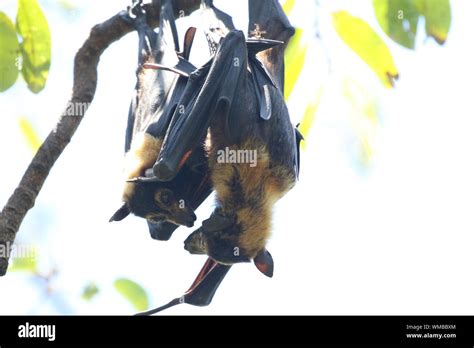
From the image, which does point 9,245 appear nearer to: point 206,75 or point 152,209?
point 152,209

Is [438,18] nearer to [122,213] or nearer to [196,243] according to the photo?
[196,243]

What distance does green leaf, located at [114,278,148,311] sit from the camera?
140 inches

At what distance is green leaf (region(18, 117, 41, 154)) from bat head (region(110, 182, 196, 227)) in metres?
0.60

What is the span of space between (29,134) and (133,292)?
41.5 inches

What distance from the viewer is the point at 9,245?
3092 mm

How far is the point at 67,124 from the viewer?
11.6 feet

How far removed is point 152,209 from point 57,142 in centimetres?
76

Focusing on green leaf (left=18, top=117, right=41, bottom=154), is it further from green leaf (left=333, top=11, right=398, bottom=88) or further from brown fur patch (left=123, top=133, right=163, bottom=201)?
green leaf (left=333, top=11, right=398, bottom=88)

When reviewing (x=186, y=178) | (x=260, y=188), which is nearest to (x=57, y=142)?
(x=186, y=178)

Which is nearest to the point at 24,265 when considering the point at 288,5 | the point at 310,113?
the point at 310,113

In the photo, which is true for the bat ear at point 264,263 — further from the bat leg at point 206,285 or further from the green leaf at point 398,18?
the green leaf at point 398,18

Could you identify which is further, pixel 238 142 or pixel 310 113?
pixel 238 142

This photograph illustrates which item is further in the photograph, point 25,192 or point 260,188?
point 260,188

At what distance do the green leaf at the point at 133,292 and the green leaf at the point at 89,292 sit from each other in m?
0.35
